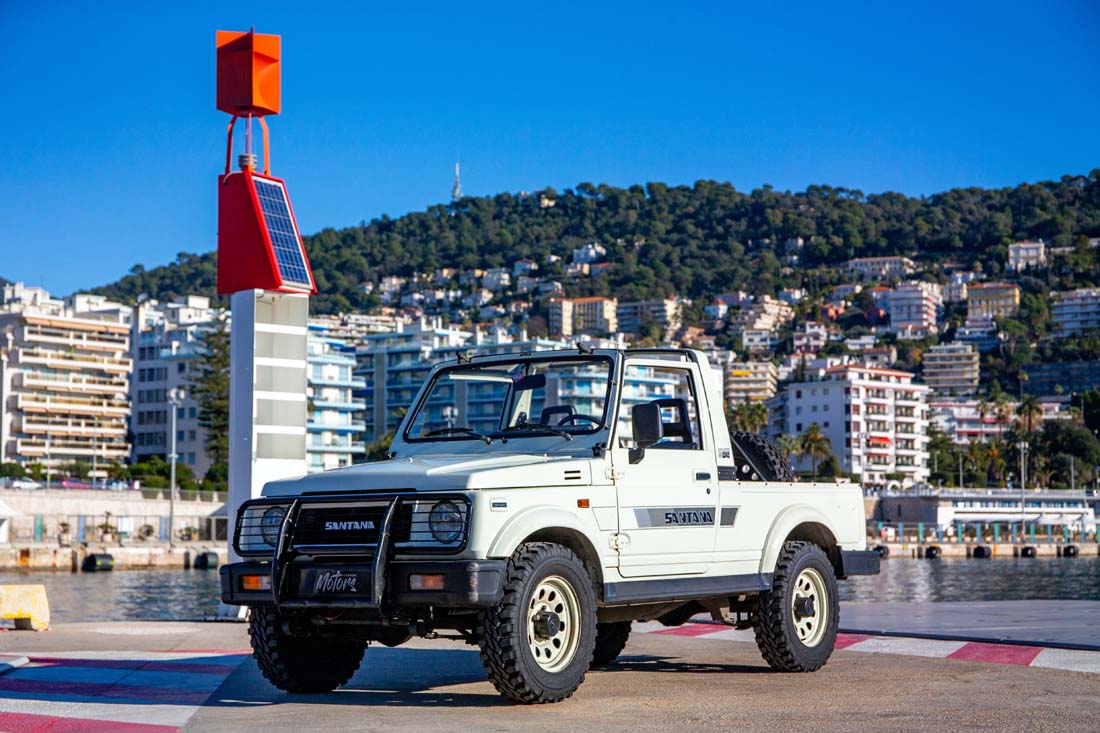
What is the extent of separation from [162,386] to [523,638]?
144 meters

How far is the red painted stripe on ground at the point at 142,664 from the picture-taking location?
11.8 m

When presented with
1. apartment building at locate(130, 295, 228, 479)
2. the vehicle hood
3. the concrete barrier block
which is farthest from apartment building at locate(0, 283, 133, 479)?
the vehicle hood

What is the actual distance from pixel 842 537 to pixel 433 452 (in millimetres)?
3693

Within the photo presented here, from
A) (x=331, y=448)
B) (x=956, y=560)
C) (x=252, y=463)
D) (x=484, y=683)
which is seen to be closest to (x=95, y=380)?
(x=331, y=448)

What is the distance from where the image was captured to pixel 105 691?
10305 mm

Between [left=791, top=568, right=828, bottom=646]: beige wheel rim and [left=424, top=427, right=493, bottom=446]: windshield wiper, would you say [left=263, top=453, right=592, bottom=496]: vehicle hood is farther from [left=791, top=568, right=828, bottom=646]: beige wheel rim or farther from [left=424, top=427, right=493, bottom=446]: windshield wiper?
[left=791, top=568, right=828, bottom=646]: beige wheel rim

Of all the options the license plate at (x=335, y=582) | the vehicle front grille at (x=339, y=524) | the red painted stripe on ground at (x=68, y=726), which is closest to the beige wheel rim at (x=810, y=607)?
the vehicle front grille at (x=339, y=524)

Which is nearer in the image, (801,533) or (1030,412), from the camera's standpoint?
(801,533)

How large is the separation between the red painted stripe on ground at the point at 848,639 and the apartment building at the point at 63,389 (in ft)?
411

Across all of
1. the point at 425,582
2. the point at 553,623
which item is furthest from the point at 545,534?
the point at 425,582

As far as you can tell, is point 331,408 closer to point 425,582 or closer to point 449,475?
point 449,475

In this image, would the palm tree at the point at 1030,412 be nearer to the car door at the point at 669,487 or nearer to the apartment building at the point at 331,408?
the apartment building at the point at 331,408

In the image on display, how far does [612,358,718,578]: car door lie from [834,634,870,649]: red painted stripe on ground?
11.5ft

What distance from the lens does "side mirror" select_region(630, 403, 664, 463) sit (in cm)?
1002
